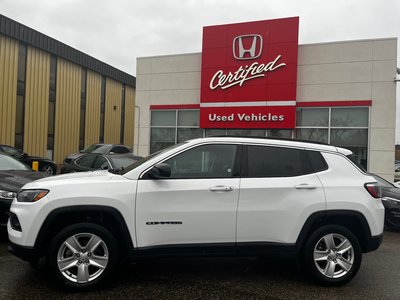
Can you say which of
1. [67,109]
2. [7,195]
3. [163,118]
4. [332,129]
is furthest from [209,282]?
[67,109]

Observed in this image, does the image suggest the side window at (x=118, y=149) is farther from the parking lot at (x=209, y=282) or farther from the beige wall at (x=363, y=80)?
the parking lot at (x=209, y=282)

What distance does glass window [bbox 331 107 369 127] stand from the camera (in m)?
12.7

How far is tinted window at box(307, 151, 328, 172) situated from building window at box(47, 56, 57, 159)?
21.8 m

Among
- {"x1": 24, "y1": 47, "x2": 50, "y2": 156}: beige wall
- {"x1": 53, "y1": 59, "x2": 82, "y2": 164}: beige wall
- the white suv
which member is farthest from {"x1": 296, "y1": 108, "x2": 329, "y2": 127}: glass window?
{"x1": 53, "y1": 59, "x2": 82, "y2": 164}: beige wall

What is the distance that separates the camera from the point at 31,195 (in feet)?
12.2

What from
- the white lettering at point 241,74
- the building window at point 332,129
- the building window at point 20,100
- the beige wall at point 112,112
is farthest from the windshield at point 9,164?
the beige wall at point 112,112

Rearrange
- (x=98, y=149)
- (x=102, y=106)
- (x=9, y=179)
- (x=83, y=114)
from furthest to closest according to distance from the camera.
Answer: (x=102, y=106)
(x=83, y=114)
(x=98, y=149)
(x=9, y=179)

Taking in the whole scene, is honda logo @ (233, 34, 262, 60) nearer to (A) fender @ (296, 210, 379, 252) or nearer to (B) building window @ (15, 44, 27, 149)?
(A) fender @ (296, 210, 379, 252)

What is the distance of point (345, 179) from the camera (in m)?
4.05

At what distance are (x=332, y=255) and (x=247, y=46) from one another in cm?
1104

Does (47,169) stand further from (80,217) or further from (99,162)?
(80,217)

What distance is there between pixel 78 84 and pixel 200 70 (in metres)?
13.8

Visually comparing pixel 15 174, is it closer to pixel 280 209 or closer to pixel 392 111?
Answer: pixel 280 209

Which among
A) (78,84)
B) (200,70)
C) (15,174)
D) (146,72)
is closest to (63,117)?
(78,84)
